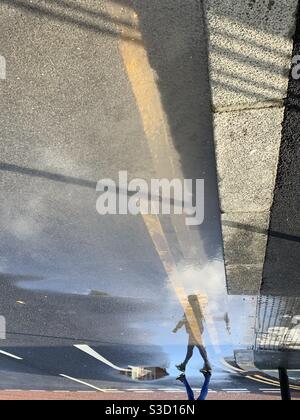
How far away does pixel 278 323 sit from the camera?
4.67 meters

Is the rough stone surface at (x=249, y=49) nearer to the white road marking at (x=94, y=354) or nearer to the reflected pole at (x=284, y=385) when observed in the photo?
the white road marking at (x=94, y=354)

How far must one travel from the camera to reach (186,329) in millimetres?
5211

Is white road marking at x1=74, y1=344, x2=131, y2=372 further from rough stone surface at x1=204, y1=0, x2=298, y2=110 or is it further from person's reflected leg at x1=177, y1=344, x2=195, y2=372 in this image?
rough stone surface at x1=204, y1=0, x2=298, y2=110

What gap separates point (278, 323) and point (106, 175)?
3.14 meters

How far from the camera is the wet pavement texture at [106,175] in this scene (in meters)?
2.80

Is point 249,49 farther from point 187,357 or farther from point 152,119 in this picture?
point 187,357

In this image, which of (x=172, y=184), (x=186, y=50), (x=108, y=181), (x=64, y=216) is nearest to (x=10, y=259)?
(x=64, y=216)

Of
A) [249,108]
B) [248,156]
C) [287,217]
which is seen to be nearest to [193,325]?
[287,217]

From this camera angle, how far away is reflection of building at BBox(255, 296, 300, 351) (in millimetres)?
4293

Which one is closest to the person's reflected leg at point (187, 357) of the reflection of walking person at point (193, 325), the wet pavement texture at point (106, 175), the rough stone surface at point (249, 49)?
the reflection of walking person at point (193, 325)

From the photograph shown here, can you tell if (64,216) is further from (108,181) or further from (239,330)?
(239,330)

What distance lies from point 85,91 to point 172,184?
122 centimetres

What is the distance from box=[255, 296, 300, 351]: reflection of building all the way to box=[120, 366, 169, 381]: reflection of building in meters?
3.03

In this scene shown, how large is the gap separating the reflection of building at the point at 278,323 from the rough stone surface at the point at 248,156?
155cm
